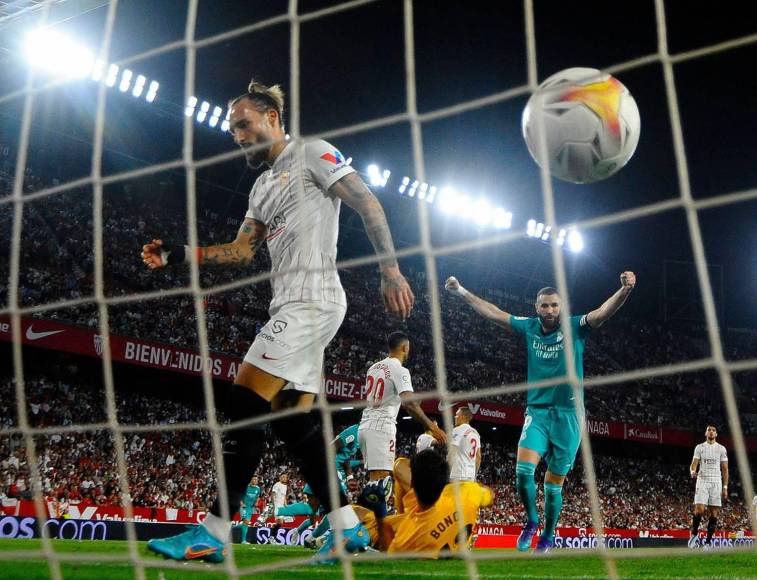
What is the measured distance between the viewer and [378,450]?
6.26 meters

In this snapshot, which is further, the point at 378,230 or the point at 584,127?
the point at 584,127

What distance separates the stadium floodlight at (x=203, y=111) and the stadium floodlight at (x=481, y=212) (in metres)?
9.33

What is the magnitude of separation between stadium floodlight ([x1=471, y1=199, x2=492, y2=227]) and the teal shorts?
20607 mm

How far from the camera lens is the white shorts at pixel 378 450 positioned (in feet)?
20.5

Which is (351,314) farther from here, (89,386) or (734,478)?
(734,478)

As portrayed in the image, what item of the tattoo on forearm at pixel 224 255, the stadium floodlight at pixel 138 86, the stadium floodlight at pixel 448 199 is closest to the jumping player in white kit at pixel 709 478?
the tattoo on forearm at pixel 224 255

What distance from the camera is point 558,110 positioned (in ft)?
10.4

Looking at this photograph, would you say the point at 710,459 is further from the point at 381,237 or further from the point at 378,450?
the point at 381,237

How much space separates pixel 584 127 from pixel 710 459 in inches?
346

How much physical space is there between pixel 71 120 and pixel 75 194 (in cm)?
300

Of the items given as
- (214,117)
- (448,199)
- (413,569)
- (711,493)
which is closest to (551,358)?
(413,569)

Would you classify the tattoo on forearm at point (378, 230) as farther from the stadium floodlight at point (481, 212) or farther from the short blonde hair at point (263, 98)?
the stadium floodlight at point (481, 212)

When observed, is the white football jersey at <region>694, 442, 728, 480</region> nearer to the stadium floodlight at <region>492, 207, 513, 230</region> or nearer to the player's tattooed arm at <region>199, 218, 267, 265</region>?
the player's tattooed arm at <region>199, 218, 267, 265</region>

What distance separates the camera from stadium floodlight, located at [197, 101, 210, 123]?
2152 centimetres
